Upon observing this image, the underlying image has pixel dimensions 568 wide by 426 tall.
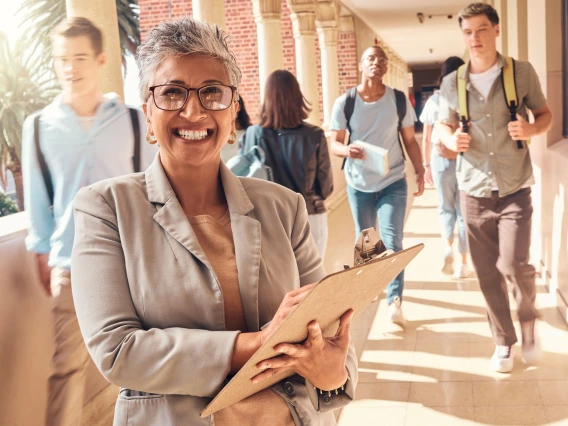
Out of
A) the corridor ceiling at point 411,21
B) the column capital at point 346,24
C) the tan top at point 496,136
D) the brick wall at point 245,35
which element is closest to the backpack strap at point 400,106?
the tan top at point 496,136

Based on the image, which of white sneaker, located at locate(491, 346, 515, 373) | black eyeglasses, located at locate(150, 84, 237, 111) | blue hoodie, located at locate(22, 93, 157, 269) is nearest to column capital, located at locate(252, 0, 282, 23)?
white sneaker, located at locate(491, 346, 515, 373)

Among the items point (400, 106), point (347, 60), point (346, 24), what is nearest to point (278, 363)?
point (400, 106)

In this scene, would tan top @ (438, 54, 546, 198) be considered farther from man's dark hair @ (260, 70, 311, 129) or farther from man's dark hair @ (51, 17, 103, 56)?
man's dark hair @ (51, 17, 103, 56)

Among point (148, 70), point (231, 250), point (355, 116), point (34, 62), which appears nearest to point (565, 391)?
point (355, 116)

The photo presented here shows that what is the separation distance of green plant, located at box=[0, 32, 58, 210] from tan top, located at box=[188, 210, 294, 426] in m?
14.4

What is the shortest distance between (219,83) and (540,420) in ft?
9.39

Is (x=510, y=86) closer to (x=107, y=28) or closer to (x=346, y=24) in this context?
(x=107, y=28)

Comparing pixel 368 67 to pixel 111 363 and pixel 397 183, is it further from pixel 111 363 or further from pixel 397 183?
pixel 111 363

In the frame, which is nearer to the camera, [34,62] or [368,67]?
[368,67]

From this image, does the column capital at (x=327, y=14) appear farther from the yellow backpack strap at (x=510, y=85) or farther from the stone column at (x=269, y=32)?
the yellow backpack strap at (x=510, y=85)

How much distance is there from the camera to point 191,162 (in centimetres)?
171

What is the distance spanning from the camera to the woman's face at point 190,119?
163 centimetres

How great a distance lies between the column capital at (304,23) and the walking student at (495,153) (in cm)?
761

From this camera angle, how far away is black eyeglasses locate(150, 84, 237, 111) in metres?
1.63
